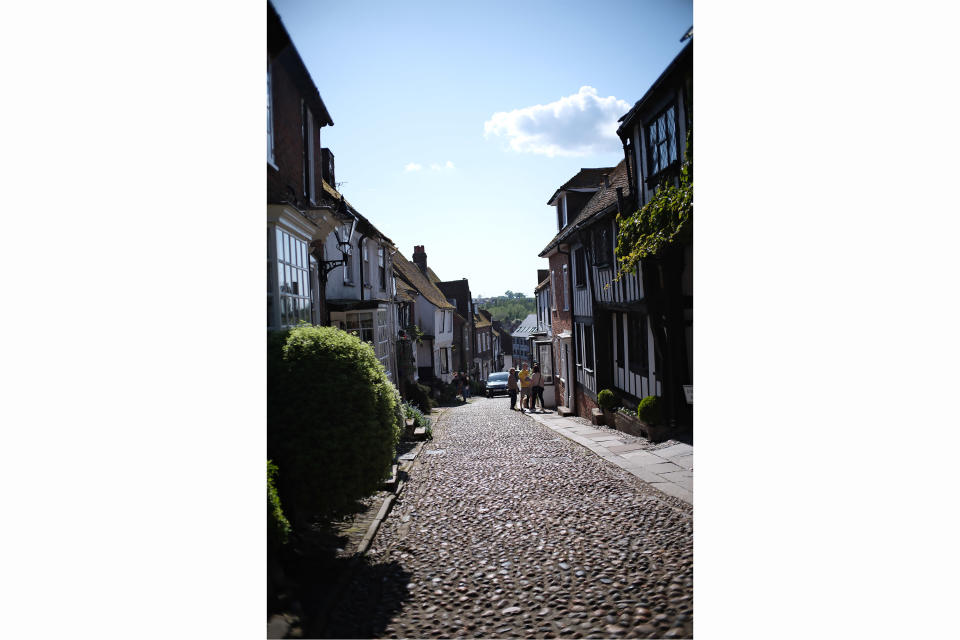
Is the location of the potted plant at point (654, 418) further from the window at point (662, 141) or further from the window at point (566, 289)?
the window at point (566, 289)

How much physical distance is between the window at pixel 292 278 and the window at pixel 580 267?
8220 millimetres

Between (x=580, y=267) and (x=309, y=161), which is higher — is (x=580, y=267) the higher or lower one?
the lower one

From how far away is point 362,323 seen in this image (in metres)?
13.2

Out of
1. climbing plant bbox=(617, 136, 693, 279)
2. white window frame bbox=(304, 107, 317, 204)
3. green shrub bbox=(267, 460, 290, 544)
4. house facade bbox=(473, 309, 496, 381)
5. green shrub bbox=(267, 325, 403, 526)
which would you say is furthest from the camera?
house facade bbox=(473, 309, 496, 381)

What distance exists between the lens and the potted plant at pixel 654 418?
29.1 feet

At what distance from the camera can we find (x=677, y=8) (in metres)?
4.26

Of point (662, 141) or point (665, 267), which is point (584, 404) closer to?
point (665, 267)

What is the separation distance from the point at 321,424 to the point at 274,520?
2.44ft

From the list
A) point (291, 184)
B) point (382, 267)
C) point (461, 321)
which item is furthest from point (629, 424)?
point (461, 321)

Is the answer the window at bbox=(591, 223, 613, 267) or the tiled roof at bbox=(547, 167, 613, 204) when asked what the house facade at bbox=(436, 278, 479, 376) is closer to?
the tiled roof at bbox=(547, 167, 613, 204)

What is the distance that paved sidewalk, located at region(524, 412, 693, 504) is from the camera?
6.22m

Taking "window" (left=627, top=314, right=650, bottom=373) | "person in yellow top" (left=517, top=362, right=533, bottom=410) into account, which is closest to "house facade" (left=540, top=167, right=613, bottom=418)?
"person in yellow top" (left=517, top=362, right=533, bottom=410)

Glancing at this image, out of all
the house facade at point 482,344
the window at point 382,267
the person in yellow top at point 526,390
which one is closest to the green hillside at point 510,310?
the house facade at point 482,344

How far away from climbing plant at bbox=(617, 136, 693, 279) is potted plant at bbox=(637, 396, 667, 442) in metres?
2.12
